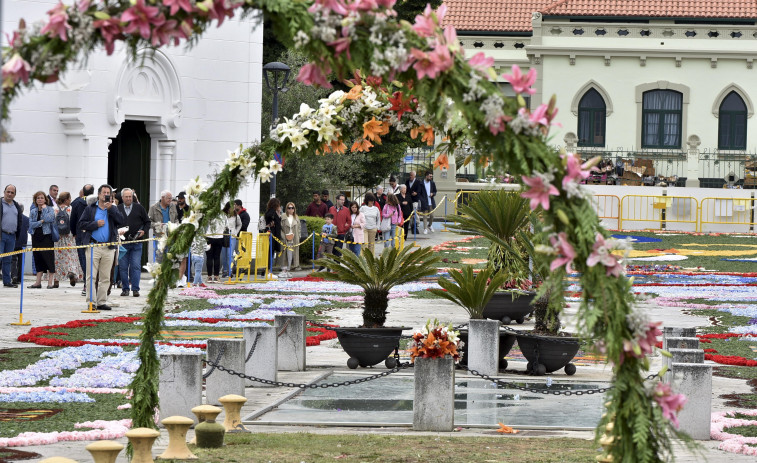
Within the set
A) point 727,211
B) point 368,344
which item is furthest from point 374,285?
point 727,211

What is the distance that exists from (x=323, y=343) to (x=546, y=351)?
4074 millimetres

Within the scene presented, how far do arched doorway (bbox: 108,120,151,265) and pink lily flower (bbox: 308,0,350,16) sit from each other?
21.3 metres

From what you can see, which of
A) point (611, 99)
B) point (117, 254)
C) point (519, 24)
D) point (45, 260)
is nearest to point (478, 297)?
point (117, 254)

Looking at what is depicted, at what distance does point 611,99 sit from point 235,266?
30.1m

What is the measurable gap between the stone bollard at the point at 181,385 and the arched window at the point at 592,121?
43.9 metres

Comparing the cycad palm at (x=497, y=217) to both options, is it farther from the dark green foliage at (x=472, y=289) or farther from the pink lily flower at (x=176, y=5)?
the pink lily flower at (x=176, y=5)

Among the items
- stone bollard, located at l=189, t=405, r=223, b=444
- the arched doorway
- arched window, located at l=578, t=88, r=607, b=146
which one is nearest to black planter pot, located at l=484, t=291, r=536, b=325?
stone bollard, located at l=189, t=405, r=223, b=444

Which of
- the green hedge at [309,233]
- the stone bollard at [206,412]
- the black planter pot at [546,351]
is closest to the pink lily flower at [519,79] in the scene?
the stone bollard at [206,412]

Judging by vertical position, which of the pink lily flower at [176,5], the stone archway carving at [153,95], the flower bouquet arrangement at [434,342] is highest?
the stone archway carving at [153,95]

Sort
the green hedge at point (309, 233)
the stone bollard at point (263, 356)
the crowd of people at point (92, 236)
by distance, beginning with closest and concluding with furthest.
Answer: the stone bollard at point (263, 356) < the crowd of people at point (92, 236) < the green hedge at point (309, 233)

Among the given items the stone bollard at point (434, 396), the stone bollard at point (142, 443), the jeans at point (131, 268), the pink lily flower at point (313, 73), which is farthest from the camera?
the jeans at point (131, 268)

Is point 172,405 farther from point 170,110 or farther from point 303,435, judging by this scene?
point 170,110

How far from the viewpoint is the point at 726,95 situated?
171ft

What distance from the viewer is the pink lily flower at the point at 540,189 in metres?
6.03
